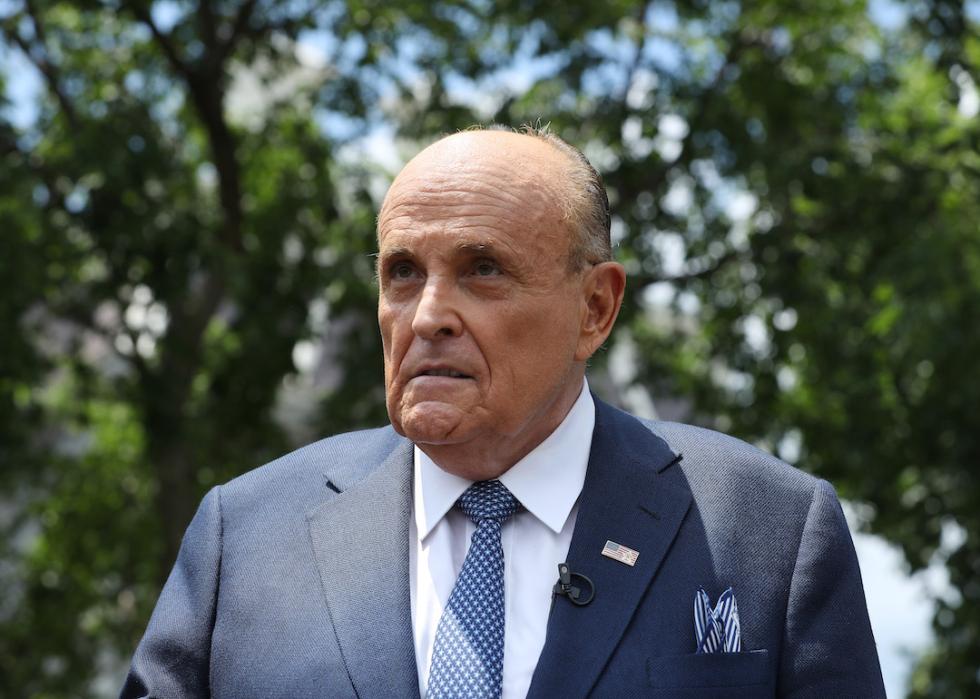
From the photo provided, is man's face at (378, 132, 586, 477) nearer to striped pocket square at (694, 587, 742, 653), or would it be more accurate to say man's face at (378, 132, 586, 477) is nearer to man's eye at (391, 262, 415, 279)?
man's eye at (391, 262, 415, 279)

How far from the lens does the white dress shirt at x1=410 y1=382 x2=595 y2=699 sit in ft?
8.36

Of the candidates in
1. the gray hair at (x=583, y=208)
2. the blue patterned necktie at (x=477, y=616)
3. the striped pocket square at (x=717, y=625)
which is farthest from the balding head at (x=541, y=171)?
the striped pocket square at (x=717, y=625)

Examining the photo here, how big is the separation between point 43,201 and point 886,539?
705 cm

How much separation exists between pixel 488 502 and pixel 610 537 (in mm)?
235

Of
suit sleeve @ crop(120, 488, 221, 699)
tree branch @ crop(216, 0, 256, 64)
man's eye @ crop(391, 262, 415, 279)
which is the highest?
tree branch @ crop(216, 0, 256, 64)

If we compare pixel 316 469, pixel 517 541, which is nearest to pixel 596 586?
pixel 517 541

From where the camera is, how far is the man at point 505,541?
251cm

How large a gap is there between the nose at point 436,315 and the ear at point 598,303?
1.08ft

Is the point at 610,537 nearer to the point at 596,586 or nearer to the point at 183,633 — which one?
the point at 596,586

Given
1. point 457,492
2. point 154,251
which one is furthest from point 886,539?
point 457,492

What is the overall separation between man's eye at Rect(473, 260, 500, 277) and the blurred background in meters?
7.58

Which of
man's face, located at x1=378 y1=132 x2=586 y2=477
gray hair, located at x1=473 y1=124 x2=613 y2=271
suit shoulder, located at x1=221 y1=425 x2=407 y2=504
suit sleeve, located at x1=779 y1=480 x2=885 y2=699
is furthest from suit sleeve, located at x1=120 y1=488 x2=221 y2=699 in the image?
suit sleeve, located at x1=779 y1=480 x2=885 y2=699

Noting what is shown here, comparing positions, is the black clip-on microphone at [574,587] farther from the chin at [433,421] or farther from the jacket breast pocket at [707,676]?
the chin at [433,421]

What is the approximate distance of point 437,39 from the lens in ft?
37.1
